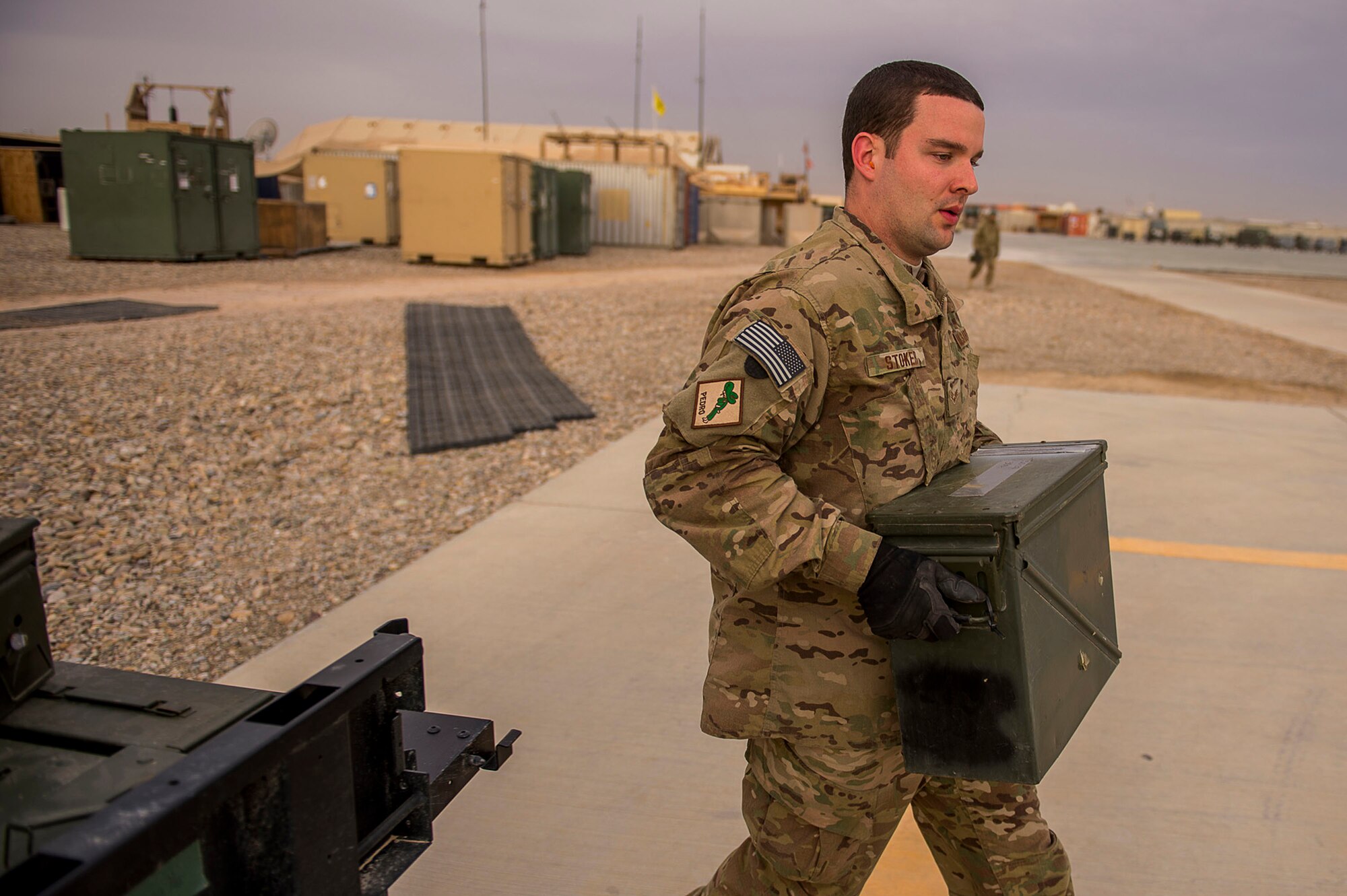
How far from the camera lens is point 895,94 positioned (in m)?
1.75

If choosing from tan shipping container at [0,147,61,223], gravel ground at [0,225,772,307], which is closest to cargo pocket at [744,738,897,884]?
gravel ground at [0,225,772,307]

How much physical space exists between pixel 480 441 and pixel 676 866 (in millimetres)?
4321

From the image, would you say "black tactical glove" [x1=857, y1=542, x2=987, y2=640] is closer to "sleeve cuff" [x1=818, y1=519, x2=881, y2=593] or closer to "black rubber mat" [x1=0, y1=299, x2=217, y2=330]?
"sleeve cuff" [x1=818, y1=519, x2=881, y2=593]

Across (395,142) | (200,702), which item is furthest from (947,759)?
(395,142)

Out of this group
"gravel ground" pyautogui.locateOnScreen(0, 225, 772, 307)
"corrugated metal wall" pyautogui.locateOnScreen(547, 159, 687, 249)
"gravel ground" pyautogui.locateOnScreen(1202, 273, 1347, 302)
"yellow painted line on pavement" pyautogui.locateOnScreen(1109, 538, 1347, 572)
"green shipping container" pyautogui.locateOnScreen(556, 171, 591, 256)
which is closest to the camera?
"yellow painted line on pavement" pyautogui.locateOnScreen(1109, 538, 1347, 572)

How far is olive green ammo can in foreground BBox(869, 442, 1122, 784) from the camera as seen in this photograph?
1609mm

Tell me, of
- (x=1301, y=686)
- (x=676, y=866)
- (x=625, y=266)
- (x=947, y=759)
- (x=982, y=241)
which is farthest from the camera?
(x=625, y=266)

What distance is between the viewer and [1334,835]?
8.36 ft

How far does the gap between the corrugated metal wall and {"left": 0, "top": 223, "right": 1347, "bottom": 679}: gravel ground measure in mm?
15039

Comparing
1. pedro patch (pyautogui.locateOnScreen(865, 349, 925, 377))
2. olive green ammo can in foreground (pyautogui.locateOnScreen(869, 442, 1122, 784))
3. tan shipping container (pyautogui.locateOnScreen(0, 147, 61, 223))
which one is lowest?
olive green ammo can in foreground (pyautogui.locateOnScreen(869, 442, 1122, 784))

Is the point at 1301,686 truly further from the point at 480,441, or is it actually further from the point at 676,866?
the point at 480,441

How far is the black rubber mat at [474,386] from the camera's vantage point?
6637 mm

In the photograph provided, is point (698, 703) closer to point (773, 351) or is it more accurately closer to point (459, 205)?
point (773, 351)

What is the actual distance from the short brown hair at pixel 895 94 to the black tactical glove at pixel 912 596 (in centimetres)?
71
